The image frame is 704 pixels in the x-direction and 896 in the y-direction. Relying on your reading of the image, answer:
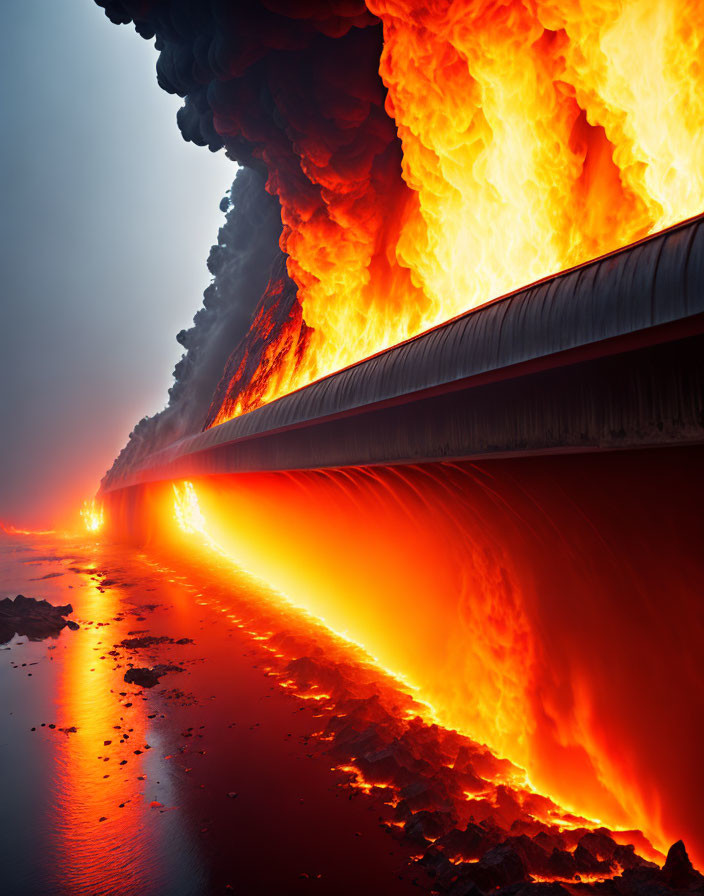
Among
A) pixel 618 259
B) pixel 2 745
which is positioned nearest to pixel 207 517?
pixel 2 745

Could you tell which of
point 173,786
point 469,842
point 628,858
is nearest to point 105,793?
point 173,786

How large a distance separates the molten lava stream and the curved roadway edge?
1.49 ft

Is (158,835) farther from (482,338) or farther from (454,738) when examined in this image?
(482,338)

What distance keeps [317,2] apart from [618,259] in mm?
7782

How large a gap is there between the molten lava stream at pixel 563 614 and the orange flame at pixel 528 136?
8.12 feet

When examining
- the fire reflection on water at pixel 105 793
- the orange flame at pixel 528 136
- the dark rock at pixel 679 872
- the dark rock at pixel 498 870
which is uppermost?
the orange flame at pixel 528 136

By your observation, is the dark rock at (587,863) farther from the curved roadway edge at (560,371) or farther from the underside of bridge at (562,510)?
the curved roadway edge at (560,371)

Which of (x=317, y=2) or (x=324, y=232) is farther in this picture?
(x=324, y=232)

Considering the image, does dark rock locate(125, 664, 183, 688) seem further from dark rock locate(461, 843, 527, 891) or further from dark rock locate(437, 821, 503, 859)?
dark rock locate(461, 843, 527, 891)

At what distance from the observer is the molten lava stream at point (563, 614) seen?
3.93 metres

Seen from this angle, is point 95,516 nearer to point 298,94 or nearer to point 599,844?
point 298,94

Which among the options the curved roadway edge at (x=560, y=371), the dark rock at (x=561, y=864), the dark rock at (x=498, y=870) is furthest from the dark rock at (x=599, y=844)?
the curved roadway edge at (x=560, y=371)

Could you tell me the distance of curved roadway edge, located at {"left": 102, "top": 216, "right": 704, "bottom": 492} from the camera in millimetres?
3082

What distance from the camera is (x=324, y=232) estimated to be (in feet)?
41.4
